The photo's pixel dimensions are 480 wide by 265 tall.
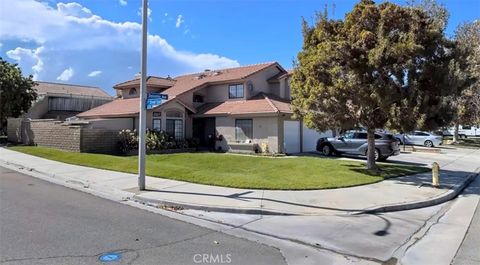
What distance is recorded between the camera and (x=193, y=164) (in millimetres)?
18438

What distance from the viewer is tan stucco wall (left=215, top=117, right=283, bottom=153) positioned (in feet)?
80.0

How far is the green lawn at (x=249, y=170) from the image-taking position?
42.9 ft

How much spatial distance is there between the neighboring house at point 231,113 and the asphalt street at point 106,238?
16.0 m

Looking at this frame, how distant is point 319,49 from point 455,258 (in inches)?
411

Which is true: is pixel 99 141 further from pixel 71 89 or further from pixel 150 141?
pixel 71 89

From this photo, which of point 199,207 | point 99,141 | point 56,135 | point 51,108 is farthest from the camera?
point 51,108

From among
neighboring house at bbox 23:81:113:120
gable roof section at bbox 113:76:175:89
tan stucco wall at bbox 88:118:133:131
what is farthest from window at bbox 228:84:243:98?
neighboring house at bbox 23:81:113:120

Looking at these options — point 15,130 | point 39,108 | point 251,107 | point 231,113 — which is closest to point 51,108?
point 39,108

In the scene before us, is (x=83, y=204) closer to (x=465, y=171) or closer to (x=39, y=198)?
(x=39, y=198)

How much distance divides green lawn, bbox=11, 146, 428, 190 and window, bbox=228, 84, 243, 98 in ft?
28.5

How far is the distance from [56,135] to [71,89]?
25.1 meters

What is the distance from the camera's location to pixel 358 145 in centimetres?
2347

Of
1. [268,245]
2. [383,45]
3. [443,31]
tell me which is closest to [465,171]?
[443,31]

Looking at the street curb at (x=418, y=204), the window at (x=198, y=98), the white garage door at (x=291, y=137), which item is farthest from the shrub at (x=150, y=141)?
the street curb at (x=418, y=204)
